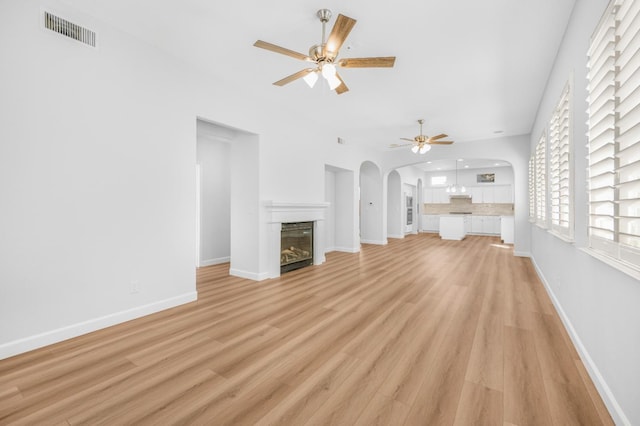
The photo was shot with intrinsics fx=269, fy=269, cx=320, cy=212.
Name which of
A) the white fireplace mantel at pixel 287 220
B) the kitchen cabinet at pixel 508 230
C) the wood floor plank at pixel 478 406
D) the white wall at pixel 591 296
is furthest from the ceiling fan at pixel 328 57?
the kitchen cabinet at pixel 508 230

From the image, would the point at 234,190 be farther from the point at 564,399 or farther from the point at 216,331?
the point at 564,399

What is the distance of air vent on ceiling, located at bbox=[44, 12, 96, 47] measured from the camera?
2465mm

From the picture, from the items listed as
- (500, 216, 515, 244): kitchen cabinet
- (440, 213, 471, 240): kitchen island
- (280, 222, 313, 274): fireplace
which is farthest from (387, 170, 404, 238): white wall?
(280, 222, 313, 274): fireplace

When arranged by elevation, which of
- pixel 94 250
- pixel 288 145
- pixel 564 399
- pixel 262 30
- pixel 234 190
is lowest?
pixel 564 399

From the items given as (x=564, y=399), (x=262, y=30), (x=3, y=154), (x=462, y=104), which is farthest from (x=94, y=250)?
(x=462, y=104)

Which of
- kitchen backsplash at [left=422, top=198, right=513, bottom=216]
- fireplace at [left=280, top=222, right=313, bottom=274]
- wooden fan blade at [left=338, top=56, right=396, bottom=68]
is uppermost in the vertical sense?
wooden fan blade at [left=338, top=56, right=396, bottom=68]

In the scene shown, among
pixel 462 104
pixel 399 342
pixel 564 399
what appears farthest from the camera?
pixel 462 104

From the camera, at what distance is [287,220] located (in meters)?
5.10

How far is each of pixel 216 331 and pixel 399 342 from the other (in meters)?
1.79

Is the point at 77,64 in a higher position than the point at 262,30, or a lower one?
lower

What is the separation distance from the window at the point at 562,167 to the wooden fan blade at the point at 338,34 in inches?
86.2

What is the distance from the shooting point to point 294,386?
185 centimetres

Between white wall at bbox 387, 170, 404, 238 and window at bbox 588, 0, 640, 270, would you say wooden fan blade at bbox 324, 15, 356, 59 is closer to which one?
window at bbox 588, 0, 640, 270

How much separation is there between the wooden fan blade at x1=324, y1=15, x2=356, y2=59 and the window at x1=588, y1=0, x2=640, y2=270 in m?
1.58
